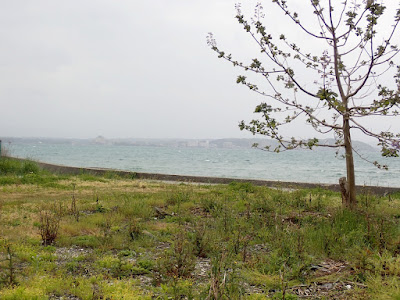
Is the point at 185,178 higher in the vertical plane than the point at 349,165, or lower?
lower

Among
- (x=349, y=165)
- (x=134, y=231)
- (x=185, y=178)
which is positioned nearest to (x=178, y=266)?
(x=134, y=231)

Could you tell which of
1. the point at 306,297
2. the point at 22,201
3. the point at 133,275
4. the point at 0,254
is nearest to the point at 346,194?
the point at 306,297

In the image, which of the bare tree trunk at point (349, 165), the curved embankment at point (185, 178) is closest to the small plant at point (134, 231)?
the bare tree trunk at point (349, 165)

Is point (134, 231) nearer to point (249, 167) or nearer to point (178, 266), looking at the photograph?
point (178, 266)

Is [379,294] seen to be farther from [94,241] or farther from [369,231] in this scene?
[94,241]

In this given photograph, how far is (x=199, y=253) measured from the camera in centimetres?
526

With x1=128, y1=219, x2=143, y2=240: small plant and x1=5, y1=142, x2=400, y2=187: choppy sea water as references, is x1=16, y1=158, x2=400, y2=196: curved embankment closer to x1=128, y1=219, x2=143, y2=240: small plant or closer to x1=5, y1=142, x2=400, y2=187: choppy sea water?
x1=5, y1=142, x2=400, y2=187: choppy sea water

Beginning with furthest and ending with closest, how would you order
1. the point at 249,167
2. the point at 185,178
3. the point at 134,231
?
1. the point at 249,167
2. the point at 185,178
3. the point at 134,231

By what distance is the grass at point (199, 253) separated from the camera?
3.86m

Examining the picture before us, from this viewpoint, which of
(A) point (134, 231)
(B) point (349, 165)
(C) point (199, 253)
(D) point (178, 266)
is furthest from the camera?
(B) point (349, 165)

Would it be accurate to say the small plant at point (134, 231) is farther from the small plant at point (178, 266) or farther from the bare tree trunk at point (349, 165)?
the bare tree trunk at point (349, 165)

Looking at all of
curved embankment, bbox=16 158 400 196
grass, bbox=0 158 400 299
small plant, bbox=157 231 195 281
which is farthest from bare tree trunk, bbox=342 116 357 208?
curved embankment, bbox=16 158 400 196

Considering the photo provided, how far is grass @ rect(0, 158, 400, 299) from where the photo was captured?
3.86 meters

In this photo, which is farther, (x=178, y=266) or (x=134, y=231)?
(x=134, y=231)
